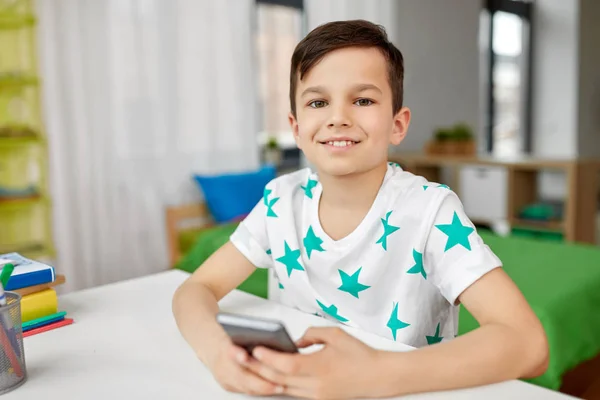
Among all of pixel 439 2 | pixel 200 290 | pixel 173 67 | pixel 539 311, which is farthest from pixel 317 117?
pixel 439 2

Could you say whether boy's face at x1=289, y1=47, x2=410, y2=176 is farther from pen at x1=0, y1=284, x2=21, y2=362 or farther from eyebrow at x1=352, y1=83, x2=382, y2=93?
pen at x1=0, y1=284, x2=21, y2=362

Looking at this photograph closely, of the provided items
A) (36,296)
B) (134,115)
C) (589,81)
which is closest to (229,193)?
(134,115)

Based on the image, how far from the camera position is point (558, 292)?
1.81 m

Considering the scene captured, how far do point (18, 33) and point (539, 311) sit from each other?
7.78ft

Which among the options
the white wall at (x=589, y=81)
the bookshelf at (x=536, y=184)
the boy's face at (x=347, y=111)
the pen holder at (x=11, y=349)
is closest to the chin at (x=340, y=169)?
the boy's face at (x=347, y=111)

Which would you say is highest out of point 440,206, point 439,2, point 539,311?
point 439,2

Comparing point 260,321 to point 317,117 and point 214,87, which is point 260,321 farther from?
point 214,87

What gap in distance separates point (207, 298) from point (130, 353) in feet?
0.55

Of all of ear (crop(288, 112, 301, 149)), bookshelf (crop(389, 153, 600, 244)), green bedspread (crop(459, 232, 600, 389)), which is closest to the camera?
ear (crop(288, 112, 301, 149))

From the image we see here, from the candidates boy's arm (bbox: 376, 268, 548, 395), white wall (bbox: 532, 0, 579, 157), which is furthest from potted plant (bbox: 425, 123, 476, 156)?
boy's arm (bbox: 376, 268, 548, 395)

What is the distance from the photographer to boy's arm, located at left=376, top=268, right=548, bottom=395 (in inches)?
27.0

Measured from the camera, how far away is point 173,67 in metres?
3.28

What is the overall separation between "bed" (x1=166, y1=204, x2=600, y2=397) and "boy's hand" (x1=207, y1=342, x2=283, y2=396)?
635 millimetres

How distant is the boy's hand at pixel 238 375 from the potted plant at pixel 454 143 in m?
3.83
